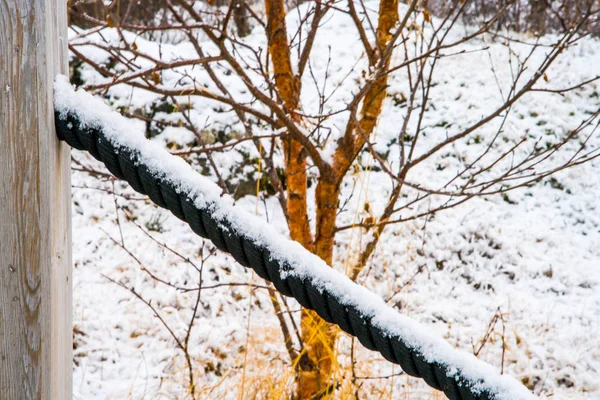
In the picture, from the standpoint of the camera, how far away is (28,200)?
72cm

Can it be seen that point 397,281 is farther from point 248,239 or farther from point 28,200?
point 28,200

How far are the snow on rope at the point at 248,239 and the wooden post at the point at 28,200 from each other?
5 centimetres

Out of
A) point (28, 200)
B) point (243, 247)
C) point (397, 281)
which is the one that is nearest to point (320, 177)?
point (243, 247)

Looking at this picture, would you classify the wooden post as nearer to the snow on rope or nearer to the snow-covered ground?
the snow on rope

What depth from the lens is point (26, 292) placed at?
28.8 inches

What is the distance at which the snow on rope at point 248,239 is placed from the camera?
763 millimetres

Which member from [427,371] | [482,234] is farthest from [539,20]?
[427,371]

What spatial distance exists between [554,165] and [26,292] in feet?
19.7

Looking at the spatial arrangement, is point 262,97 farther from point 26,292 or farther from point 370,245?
point 26,292

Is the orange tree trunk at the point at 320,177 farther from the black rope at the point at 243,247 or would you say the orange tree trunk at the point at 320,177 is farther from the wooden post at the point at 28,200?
the wooden post at the point at 28,200

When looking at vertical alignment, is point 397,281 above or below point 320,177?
above

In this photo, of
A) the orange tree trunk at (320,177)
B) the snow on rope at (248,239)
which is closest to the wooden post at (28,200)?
the snow on rope at (248,239)

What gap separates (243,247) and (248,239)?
15mm

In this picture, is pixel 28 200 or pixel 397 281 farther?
pixel 397 281
